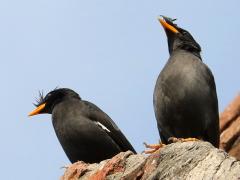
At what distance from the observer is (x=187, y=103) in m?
13.6

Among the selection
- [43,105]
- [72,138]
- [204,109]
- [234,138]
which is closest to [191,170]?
[204,109]

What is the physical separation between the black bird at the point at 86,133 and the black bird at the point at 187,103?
1470 millimetres

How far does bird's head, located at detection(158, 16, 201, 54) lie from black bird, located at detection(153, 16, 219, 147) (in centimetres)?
105

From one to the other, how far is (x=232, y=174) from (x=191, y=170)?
56 cm

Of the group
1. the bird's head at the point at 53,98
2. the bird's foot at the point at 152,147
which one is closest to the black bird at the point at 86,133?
the bird's head at the point at 53,98

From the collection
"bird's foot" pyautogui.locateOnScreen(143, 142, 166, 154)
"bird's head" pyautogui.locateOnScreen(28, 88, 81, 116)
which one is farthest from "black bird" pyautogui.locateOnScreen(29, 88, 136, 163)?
"bird's foot" pyautogui.locateOnScreen(143, 142, 166, 154)

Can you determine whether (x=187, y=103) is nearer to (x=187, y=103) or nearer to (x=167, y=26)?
(x=187, y=103)

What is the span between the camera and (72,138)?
15.0 metres

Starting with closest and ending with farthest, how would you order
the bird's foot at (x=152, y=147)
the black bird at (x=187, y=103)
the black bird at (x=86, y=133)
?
the bird's foot at (x=152, y=147) → the black bird at (x=187, y=103) → the black bird at (x=86, y=133)

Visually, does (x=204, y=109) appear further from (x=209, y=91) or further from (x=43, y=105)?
(x=43, y=105)

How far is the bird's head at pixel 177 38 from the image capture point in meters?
15.1

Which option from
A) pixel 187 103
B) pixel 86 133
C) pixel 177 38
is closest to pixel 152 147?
pixel 187 103

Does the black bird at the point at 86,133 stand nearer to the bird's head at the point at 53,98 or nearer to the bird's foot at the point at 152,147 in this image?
the bird's head at the point at 53,98

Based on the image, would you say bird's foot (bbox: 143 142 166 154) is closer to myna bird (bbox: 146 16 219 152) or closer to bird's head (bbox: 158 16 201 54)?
myna bird (bbox: 146 16 219 152)
